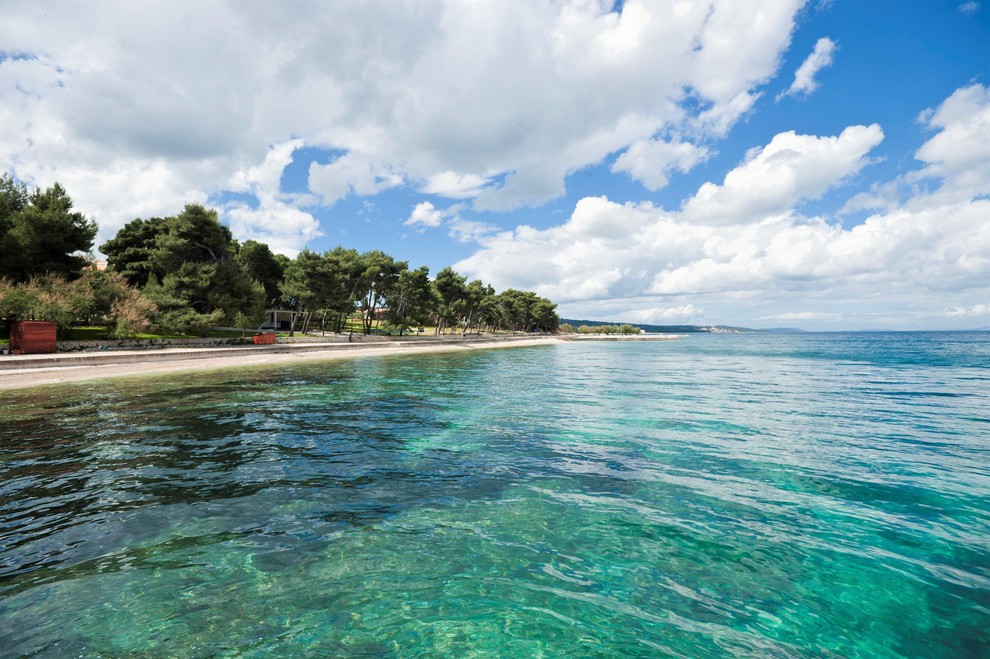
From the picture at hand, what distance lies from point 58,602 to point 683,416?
18039 millimetres

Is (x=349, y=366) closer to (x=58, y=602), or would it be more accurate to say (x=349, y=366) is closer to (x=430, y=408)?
(x=430, y=408)

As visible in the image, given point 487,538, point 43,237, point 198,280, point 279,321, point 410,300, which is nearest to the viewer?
point 487,538

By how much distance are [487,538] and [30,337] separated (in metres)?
42.1

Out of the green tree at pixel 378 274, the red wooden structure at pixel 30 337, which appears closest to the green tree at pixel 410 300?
the green tree at pixel 378 274

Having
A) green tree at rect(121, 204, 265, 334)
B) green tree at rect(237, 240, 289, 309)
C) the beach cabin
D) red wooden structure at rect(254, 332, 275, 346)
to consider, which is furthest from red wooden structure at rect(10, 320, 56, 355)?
the beach cabin

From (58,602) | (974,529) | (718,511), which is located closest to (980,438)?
(974,529)

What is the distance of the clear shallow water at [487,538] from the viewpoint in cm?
475

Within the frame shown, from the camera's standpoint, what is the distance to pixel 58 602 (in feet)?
16.8

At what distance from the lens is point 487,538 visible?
6910mm

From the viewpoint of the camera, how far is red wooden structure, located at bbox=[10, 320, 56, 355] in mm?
31844

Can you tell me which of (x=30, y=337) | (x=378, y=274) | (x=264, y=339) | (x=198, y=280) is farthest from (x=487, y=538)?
(x=378, y=274)

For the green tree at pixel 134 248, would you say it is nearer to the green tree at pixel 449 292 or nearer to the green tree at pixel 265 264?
the green tree at pixel 265 264

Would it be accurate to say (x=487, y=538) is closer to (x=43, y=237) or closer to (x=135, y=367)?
(x=135, y=367)

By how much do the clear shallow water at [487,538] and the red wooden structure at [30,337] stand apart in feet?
78.7
